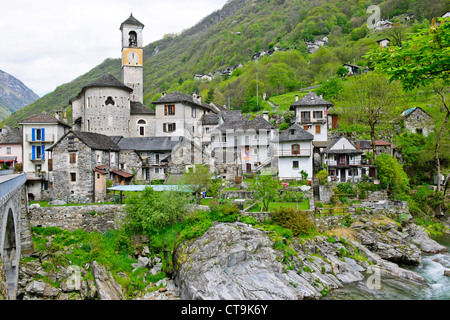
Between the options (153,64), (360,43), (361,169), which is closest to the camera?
(361,169)

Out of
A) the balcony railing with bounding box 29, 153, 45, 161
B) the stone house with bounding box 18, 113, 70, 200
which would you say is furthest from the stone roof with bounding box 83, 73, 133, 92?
the balcony railing with bounding box 29, 153, 45, 161

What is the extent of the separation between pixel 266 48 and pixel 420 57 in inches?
5032

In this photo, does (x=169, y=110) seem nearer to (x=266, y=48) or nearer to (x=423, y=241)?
(x=423, y=241)

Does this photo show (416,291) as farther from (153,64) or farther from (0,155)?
(153,64)

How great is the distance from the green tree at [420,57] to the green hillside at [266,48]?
61.8 meters

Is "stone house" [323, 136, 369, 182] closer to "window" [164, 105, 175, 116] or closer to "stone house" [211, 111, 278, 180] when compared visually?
"stone house" [211, 111, 278, 180]

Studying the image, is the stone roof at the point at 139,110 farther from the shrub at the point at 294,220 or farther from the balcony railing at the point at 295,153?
the shrub at the point at 294,220

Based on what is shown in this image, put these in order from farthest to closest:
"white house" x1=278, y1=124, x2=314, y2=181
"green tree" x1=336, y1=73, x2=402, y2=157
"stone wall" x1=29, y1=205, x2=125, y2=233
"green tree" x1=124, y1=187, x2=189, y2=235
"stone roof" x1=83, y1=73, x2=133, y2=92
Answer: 1. "stone roof" x1=83, y1=73, x2=133, y2=92
2. "green tree" x1=336, y1=73, x2=402, y2=157
3. "white house" x1=278, y1=124, x2=314, y2=181
4. "stone wall" x1=29, y1=205, x2=125, y2=233
5. "green tree" x1=124, y1=187, x2=189, y2=235

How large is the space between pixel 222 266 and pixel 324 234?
10443 millimetres

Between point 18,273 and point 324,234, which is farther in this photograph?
point 324,234

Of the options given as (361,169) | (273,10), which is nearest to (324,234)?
(361,169)

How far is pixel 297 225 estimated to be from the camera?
81.4 ft

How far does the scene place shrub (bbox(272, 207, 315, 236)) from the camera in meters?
A: 24.7

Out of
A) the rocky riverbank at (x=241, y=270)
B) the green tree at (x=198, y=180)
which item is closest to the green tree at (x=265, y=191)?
the rocky riverbank at (x=241, y=270)
